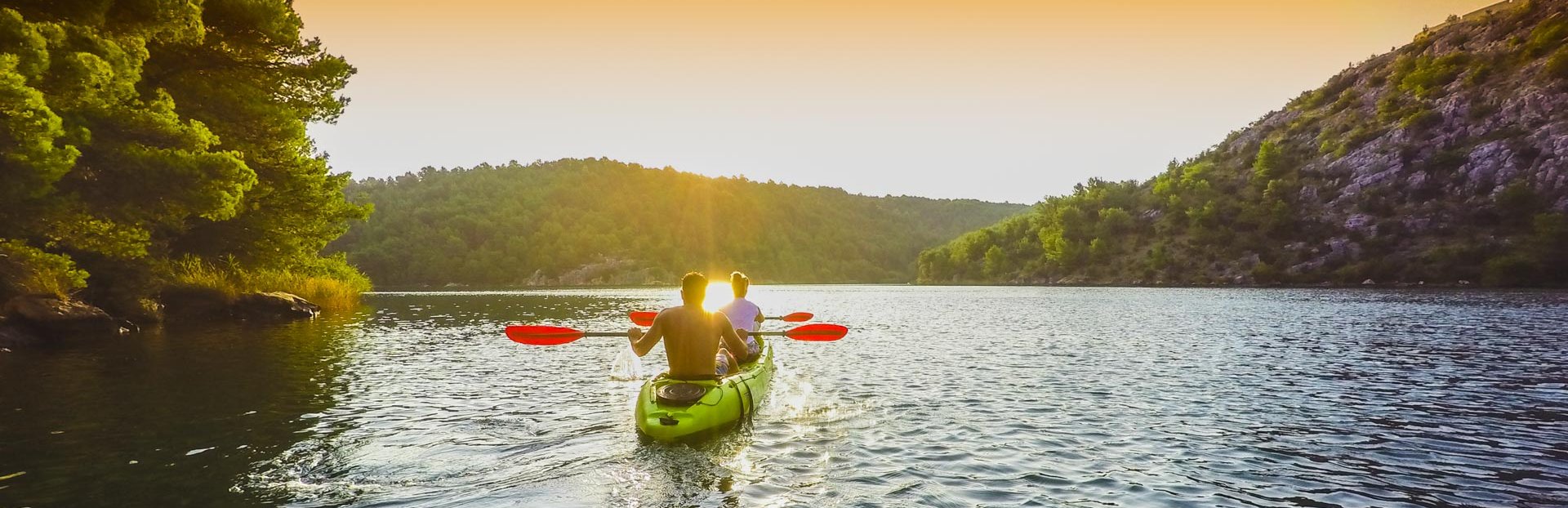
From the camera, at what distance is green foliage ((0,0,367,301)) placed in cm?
2155

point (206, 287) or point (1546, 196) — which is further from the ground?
point (1546, 196)

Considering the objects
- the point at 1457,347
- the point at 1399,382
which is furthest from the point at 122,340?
the point at 1457,347

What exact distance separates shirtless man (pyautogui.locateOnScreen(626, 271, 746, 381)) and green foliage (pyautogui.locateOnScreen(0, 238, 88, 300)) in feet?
72.7

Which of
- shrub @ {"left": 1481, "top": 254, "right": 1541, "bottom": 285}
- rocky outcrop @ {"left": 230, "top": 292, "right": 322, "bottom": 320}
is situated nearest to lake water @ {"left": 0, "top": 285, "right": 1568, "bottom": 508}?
rocky outcrop @ {"left": 230, "top": 292, "right": 322, "bottom": 320}

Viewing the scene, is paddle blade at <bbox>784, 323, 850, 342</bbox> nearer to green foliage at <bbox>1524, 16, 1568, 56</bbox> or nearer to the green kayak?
the green kayak

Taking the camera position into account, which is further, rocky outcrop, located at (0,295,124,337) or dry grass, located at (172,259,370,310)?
dry grass, located at (172,259,370,310)

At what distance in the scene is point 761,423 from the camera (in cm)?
1234

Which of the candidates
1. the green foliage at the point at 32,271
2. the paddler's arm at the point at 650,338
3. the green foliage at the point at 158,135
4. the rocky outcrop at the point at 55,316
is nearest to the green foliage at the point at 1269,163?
the green foliage at the point at 158,135

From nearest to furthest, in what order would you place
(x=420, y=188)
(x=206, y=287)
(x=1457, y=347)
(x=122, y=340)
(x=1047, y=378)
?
(x=1047, y=378) → (x=1457, y=347) → (x=122, y=340) → (x=206, y=287) → (x=420, y=188)

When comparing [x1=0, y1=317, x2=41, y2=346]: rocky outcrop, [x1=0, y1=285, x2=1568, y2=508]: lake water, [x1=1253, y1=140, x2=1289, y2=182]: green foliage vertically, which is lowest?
[x1=0, y1=285, x2=1568, y2=508]: lake water

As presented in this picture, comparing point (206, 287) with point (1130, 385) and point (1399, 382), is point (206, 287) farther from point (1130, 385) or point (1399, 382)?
point (1399, 382)

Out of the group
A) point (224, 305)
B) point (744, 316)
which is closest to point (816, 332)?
point (744, 316)

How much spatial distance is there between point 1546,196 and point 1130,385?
9767 cm

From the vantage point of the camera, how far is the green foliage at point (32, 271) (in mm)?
22828
